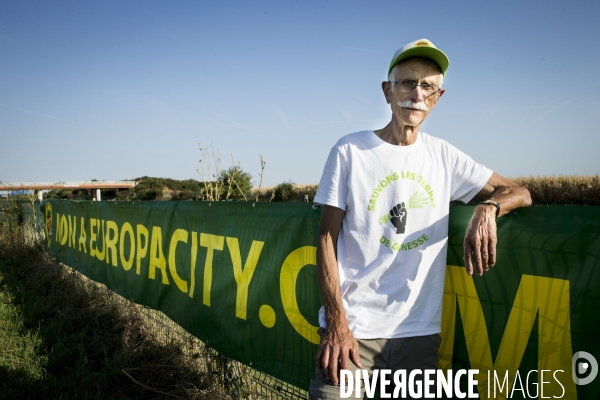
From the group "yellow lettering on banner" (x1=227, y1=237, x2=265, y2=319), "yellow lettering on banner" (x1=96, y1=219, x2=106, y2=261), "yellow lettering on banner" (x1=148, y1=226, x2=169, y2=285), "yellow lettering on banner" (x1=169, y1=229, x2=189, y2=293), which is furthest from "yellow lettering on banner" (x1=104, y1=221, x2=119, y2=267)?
"yellow lettering on banner" (x1=227, y1=237, x2=265, y2=319)

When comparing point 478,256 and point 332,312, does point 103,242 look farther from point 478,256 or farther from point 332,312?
point 478,256

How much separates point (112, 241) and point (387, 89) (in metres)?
5.04

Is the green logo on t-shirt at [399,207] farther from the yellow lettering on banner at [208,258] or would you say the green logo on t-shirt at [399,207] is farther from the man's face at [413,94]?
the yellow lettering on banner at [208,258]

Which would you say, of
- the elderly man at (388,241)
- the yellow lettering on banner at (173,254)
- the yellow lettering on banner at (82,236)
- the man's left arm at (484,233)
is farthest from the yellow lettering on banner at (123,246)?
the man's left arm at (484,233)

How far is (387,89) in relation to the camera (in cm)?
224

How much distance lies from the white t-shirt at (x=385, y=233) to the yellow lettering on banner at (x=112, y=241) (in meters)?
4.69

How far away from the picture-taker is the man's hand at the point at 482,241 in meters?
1.88

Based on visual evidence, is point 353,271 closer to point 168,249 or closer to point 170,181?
point 168,249

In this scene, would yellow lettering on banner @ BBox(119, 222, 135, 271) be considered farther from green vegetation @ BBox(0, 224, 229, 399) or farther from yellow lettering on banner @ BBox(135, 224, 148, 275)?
green vegetation @ BBox(0, 224, 229, 399)

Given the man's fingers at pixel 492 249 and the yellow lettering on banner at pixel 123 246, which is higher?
the man's fingers at pixel 492 249

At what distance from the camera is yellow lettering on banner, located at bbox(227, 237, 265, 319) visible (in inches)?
132

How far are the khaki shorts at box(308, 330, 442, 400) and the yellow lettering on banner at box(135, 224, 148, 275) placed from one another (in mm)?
3595

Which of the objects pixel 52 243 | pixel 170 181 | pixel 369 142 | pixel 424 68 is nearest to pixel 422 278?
pixel 369 142

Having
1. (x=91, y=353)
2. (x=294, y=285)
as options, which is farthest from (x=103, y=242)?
(x=294, y=285)
